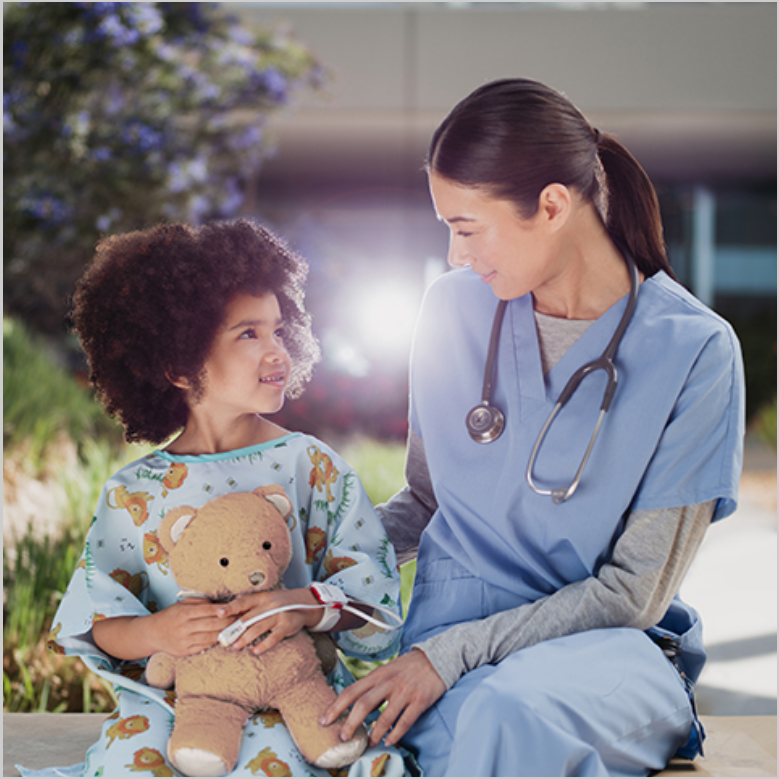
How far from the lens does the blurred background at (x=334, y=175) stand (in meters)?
3.80

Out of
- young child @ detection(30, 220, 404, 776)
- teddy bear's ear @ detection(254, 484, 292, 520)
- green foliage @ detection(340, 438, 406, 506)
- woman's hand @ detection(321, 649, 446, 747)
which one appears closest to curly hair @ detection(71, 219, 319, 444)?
young child @ detection(30, 220, 404, 776)

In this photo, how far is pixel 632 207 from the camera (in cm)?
163

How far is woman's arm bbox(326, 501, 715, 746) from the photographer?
55.9 inches

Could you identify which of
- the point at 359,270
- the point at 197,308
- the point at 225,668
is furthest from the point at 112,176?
the point at 225,668

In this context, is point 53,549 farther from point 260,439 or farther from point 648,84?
point 648,84

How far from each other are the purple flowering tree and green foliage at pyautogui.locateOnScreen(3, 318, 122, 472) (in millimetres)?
477

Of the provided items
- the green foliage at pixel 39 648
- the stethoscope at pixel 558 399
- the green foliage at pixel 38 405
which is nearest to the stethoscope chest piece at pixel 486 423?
the stethoscope at pixel 558 399

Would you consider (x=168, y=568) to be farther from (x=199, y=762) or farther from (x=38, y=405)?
(x=38, y=405)

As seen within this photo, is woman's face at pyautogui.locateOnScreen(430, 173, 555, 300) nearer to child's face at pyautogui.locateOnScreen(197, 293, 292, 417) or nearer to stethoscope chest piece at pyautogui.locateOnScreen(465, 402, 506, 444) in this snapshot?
stethoscope chest piece at pyautogui.locateOnScreen(465, 402, 506, 444)

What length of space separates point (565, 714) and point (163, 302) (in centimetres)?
95

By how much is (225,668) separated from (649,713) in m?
0.65

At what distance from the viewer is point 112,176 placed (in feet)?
15.5

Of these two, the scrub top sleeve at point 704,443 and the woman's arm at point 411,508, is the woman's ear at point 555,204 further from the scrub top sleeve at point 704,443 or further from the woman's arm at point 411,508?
the woman's arm at point 411,508

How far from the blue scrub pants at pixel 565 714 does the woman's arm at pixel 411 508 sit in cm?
44
